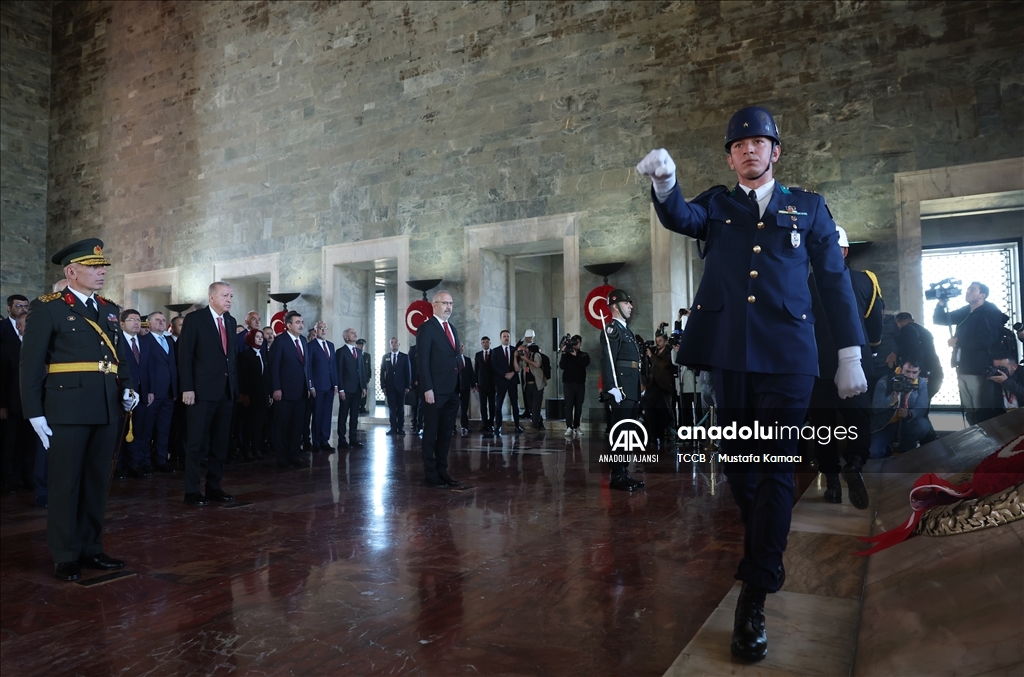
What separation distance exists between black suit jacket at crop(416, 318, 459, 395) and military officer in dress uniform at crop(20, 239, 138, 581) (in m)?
2.46

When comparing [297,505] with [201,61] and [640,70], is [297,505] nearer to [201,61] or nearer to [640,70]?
[640,70]

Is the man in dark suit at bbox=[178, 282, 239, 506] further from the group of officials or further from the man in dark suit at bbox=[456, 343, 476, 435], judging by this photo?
the man in dark suit at bbox=[456, 343, 476, 435]

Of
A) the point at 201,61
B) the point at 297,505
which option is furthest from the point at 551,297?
the point at 297,505

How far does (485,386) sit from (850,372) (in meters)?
9.13

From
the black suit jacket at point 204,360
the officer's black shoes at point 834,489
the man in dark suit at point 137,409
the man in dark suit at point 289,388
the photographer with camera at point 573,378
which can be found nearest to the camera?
the officer's black shoes at point 834,489

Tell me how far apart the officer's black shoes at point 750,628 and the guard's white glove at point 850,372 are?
2.24 ft

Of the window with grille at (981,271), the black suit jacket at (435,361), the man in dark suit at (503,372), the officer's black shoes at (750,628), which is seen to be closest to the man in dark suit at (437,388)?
the black suit jacket at (435,361)

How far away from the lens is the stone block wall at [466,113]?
30.7 ft

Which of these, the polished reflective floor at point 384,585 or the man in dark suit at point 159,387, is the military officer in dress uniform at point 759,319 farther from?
the man in dark suit at point 159,387

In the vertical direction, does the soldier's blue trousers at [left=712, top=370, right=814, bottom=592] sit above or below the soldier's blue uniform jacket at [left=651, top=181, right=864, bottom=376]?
below

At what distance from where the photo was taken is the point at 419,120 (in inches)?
515

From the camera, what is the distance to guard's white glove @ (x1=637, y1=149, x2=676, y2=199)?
6.55 feet

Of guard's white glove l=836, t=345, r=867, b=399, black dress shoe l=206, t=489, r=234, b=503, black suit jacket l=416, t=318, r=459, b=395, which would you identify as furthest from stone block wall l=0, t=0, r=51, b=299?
guard's white glove l=836, t=345, r=867, b=399

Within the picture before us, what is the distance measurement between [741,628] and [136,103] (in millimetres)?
19183
